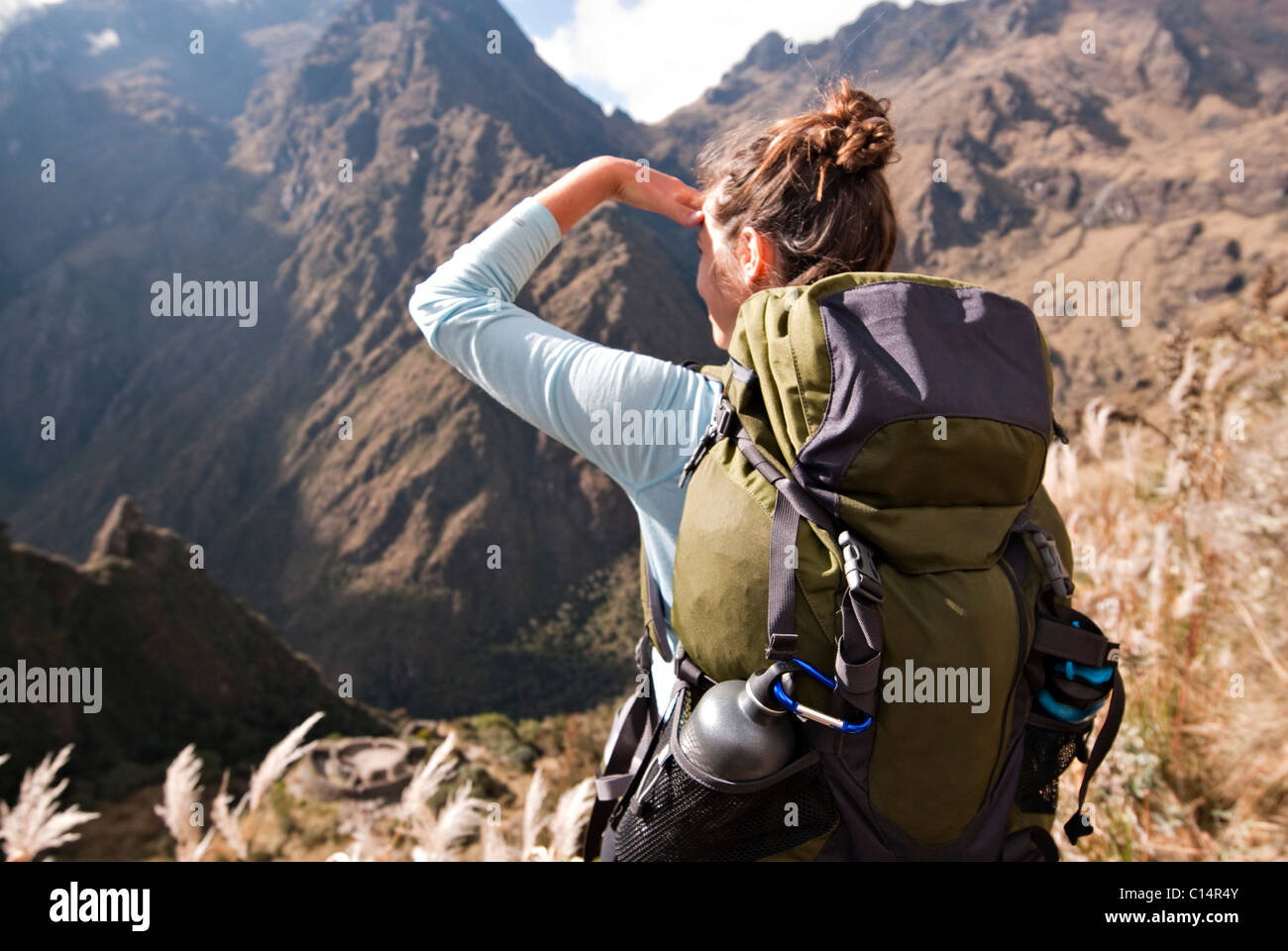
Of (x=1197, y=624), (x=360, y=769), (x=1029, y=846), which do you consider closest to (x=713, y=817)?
(x=1029, y=846)

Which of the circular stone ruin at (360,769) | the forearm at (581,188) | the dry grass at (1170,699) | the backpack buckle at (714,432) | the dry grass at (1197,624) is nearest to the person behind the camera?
the backpack buckle at (714,432)

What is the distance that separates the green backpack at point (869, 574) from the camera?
116 cm

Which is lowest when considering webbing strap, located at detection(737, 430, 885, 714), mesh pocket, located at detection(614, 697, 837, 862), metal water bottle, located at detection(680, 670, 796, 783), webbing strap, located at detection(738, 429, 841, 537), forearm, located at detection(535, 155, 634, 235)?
mesh pocket, located at detection(614, 697, 837, 862)

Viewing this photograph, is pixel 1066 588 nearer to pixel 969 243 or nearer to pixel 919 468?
pixel 919 468

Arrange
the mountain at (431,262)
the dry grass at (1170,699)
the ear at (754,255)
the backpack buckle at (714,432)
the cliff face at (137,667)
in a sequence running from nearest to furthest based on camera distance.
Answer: the backpack buckle at (714,432) → the ear at (754,255) → the dry grass at (1170,699) → the cliff face at (137,667) → the mountain at (431,262)

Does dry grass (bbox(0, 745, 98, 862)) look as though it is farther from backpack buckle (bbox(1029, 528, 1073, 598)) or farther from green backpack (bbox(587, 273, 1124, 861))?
backpack buckle (bbox(1029, 528, 1073, 598))

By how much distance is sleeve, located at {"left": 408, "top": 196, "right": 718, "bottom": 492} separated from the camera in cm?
127

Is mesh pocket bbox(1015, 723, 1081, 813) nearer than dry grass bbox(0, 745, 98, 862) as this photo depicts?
Yes

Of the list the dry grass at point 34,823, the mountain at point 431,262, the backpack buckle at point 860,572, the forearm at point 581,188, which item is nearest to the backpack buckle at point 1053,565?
the backpack buckle at point 860,572

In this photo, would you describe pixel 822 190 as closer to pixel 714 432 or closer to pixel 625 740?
pixel 714 432

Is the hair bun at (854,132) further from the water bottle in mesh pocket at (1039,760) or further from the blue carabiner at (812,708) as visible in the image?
the water bottle in mesh pocket at (1039,760)

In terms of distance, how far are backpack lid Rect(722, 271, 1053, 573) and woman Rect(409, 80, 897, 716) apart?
0.47 feet

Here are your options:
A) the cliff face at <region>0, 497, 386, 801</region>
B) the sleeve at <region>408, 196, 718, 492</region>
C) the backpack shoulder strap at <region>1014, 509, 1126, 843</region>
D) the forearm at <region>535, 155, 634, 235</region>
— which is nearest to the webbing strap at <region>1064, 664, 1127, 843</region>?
the backpack shoulder strap at <region>1014, 509, 1126, 843</region>
